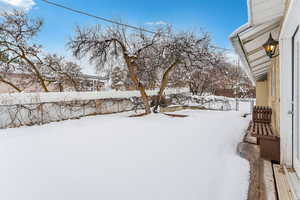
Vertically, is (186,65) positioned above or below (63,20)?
below

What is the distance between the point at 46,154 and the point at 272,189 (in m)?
3.72

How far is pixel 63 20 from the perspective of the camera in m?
11.8

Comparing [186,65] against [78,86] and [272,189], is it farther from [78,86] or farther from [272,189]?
[272,189]

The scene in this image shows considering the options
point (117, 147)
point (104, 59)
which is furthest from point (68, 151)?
point (104, 59)

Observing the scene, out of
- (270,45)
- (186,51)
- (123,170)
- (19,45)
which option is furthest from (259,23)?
(19,45)

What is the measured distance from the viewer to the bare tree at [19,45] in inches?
359

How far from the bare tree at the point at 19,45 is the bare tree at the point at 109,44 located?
2355mm

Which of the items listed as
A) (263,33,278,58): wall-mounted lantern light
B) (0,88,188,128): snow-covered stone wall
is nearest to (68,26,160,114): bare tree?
(0,88,188,128): snow-covered stone wall

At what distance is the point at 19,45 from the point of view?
9.55 m

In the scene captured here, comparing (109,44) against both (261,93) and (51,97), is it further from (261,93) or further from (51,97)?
(261,93)

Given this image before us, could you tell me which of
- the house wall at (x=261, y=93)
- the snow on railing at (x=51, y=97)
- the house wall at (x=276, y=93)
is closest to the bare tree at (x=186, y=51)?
the snow on railing at (x=51, y=97)

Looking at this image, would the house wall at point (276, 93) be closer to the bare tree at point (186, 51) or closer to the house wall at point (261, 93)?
the bare tree at point (186, 51)

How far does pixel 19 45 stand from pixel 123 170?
973 centimetres

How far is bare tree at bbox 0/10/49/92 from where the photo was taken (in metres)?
9.12
